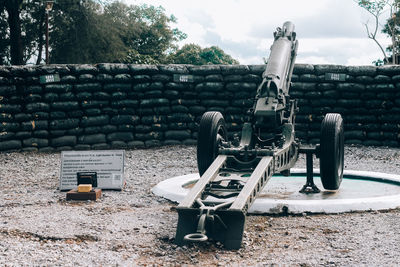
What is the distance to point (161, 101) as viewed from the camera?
10.8 m

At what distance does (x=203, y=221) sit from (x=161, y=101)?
700cm

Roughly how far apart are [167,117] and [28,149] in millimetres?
2643

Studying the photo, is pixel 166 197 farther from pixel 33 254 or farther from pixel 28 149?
pixel 28 149

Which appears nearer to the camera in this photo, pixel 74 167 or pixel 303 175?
pixel 74 167

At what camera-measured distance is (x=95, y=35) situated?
23750mm

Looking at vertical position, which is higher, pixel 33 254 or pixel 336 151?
pixel 336 151

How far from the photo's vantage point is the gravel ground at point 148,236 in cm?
380

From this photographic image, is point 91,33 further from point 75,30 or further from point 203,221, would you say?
point 203,221

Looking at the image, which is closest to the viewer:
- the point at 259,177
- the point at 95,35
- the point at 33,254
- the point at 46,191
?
the point at 33,254

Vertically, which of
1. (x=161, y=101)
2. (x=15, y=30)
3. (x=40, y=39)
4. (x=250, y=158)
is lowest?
(x=250, y=158)

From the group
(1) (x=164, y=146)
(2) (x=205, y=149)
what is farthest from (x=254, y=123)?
(1) (x=164, y=146)

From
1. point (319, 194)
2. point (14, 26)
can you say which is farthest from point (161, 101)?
point (14, 26)

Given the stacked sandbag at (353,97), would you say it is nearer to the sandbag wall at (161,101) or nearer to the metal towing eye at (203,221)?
the sandbag wall at (161,101)

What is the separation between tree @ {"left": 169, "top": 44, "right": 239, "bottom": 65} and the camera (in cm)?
3438
